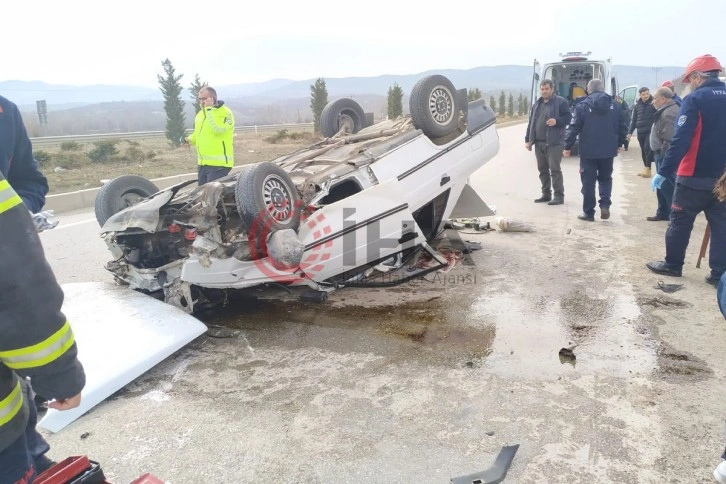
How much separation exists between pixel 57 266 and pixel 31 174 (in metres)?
3.16

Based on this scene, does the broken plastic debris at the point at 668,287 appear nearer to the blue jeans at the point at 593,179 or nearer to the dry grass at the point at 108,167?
the blue jeans at the point at 593,179

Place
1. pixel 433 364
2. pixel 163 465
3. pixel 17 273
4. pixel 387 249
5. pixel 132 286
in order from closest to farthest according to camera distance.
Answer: pixel 17 273, pixel 163 465, pixel 433 364, pixel 132 286, pixel 387 249

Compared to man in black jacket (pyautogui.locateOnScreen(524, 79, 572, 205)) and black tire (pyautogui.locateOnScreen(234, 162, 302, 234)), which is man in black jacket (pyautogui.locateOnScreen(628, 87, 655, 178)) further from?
black tire (pyautogui.locateOnScreen(234, 162, 302, 234))

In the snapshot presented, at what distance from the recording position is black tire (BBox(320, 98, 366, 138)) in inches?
228

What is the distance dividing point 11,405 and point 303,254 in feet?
8.00

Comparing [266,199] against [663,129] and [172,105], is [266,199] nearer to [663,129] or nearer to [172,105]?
[663,129]

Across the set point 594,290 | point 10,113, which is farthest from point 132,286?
point 594,290

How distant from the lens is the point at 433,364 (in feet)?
10.5

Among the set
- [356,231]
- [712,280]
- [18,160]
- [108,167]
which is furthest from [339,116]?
[108,167]

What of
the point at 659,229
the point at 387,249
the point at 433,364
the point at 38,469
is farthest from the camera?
the point at 659,229

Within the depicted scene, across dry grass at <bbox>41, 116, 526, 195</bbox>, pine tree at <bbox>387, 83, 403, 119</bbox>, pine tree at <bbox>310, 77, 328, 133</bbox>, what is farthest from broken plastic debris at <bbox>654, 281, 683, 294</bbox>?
pine tree at <bbox>387, 83, 403, 119</bbox>

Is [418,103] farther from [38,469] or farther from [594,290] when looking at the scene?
[38,469]

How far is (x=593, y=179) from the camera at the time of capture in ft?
21.2

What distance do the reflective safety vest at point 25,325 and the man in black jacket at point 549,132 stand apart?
6.95 m
